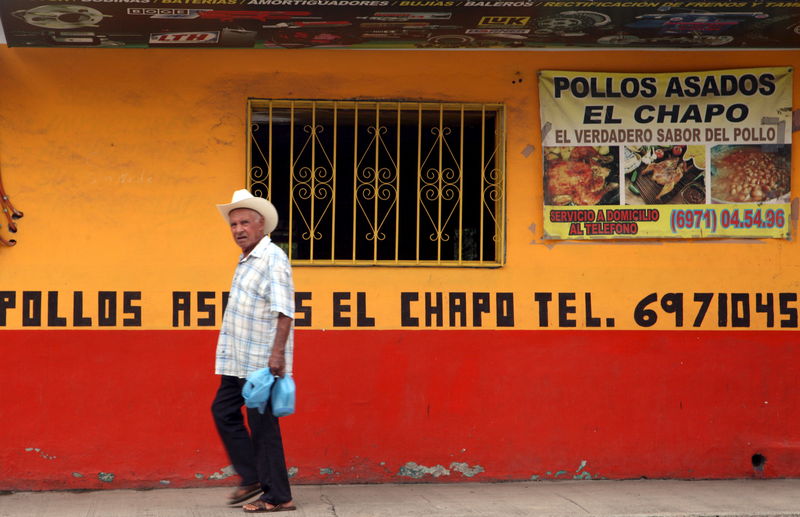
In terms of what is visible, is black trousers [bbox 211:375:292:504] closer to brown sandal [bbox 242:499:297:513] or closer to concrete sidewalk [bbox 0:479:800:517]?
brown sandal [bbox 242:499:297:513]

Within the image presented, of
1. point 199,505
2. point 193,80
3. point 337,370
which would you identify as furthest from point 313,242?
point 199,505

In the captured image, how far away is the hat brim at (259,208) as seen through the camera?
18.5ft

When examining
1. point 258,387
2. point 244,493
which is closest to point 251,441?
point 244,493

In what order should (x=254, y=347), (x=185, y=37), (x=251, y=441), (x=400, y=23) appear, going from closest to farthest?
(x=254, y=347) < (x=251, y=441) < (x=400, y=23) < (x=185, y=37)

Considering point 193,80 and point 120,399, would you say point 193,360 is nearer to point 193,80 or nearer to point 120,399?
point 120,399

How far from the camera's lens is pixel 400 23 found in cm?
616

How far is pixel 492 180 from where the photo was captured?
22.3 feet

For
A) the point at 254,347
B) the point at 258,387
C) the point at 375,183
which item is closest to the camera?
the point at 258,387

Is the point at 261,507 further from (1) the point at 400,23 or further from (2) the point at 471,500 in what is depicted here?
(1) the point at 400,23

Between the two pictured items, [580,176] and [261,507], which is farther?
[580,176]

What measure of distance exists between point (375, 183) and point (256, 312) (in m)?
1.53

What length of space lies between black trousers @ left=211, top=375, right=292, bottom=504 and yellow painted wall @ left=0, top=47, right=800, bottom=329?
1.10 metres

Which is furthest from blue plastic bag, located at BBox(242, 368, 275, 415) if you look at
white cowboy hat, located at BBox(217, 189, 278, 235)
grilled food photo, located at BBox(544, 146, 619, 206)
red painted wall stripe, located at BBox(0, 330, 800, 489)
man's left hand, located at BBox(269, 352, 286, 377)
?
grilled food photo, located at BBox(544, 146, 619, 206)

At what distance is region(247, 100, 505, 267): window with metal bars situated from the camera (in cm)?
667
